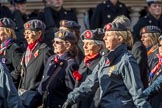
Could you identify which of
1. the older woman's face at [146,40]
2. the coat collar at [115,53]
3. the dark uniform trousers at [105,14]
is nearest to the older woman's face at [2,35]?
the older woman's face at [146,40]

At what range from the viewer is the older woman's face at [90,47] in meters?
8.42

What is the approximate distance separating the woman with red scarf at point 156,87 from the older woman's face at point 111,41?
0.57 metres

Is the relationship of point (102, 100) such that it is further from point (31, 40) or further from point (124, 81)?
point (31, 40)

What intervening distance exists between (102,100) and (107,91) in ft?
0.43

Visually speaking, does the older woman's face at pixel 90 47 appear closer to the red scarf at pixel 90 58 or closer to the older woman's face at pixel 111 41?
the red scarf at pixel 90 58

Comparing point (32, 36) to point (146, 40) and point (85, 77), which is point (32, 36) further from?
point (146, 40)

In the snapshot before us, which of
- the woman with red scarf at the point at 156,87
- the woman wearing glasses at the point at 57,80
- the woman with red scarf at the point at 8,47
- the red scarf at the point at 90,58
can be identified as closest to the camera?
the woman with red scarf at the point at 156,87

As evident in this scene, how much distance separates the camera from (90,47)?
8438mm

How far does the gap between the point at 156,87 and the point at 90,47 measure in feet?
3.22

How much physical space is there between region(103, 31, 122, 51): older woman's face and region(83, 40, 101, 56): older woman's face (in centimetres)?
57

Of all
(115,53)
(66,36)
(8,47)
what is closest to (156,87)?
(115,53)

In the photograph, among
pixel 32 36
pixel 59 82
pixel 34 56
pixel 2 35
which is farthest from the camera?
pixel 2 35

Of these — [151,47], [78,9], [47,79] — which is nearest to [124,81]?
[47,79]

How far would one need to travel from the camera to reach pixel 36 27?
923 centimetres
